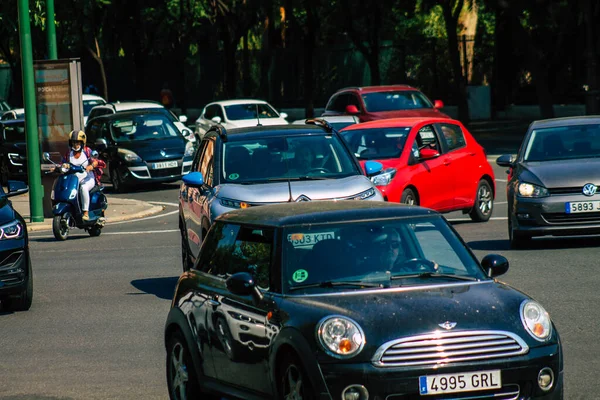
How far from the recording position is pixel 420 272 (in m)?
7.43

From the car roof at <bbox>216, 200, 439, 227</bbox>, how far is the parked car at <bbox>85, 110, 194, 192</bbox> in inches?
792

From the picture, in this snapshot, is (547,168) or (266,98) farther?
(266,98)

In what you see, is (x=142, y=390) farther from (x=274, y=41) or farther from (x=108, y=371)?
(x=274, y=41)

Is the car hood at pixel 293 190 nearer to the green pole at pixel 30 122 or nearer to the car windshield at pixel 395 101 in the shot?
the green pole at pixel 30 122

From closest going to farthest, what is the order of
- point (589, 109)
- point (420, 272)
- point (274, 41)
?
point (420, 272) < point (589, 109) < point (274, 41)

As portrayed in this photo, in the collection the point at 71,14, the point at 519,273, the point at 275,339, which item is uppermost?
the point at 71,14

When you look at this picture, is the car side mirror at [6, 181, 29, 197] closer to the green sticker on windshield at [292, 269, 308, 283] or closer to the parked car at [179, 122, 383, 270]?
the parked car at [179, 122, 383, 270]

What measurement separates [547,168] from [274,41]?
1774 inches

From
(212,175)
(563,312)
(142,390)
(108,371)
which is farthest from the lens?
(212,175)

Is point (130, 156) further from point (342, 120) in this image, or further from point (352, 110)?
point (352, 110)

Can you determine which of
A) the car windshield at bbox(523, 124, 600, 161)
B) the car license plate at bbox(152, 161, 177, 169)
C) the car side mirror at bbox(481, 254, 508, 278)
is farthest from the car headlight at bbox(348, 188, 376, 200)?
the car license plate at bbox(152, 161, 177, 169)

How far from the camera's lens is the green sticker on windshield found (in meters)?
7.30

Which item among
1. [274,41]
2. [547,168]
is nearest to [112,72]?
[274,41]

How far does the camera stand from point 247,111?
36688 mm
